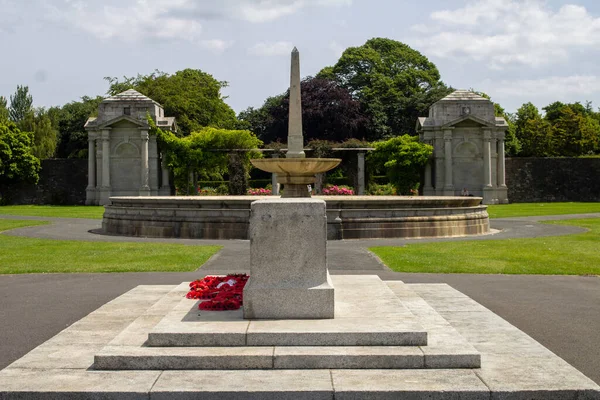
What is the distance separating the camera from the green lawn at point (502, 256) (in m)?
12.6

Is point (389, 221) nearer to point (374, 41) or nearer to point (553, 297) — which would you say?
point (553, 297)

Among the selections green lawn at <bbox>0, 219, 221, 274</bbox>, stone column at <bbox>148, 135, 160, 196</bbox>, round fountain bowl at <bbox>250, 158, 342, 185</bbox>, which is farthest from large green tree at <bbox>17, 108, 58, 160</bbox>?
round fountain bowl at <bbox>250, 158, 342, 185</bbox>

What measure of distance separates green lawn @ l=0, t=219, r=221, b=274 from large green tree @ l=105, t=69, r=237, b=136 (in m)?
36.6

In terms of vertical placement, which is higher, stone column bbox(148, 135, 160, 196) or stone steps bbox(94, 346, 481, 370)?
stone column bbox(148, 135, 160, 196)

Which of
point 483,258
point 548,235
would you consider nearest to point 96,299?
point 483,258

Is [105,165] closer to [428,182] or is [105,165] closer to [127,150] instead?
[127,150]

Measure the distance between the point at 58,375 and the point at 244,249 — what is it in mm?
10474

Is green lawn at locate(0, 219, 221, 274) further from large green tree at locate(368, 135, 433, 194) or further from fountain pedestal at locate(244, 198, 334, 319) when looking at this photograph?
large green tree at locate(368, 135, 433, 194)

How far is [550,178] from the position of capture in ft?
170

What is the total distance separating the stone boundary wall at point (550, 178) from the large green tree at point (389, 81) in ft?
39.4

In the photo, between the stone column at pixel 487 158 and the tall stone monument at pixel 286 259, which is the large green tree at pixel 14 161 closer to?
the stone column at pixel 487 158

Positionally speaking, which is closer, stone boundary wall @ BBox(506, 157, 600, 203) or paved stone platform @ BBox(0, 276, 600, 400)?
paved stone platform @ BBox(0, 276, 600, 400)

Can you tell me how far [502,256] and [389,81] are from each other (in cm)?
5269

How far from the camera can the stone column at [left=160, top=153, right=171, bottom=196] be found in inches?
1783
